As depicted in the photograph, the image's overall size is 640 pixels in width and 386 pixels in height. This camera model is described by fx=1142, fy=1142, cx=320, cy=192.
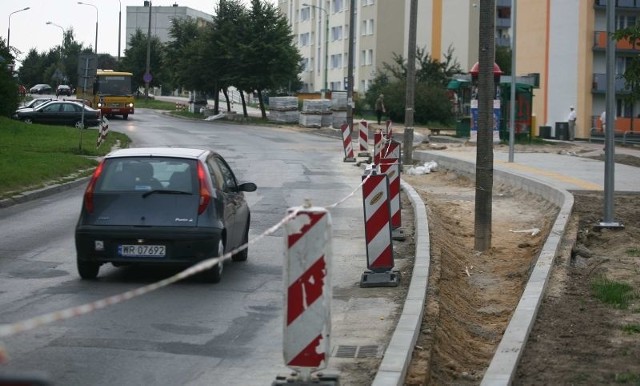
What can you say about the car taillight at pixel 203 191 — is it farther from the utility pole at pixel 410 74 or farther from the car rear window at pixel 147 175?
the utility pole at pixel 410 74

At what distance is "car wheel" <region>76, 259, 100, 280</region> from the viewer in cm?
1189

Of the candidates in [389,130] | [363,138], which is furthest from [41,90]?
[389,130]

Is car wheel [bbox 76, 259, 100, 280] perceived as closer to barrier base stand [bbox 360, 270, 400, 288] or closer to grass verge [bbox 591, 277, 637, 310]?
barrier base stand [bbox 360, 270, 400, 288]

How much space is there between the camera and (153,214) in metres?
11.8

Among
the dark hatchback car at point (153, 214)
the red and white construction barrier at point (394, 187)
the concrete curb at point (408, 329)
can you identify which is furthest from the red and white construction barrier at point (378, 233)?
the red and white construction barrier at point (394, 187)

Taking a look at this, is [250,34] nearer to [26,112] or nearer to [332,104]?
[332,104]

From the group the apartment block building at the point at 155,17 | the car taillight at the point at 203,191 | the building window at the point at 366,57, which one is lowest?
the car taillight at the point at 203,191

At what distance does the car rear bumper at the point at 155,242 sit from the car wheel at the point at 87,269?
0.22 metres

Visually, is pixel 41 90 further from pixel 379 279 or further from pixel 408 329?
pixel 408 329

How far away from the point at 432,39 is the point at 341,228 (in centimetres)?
7547

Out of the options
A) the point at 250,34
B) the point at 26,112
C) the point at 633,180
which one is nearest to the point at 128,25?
the point at 250,34

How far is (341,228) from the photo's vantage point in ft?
57.5

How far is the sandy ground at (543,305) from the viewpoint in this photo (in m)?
8.17

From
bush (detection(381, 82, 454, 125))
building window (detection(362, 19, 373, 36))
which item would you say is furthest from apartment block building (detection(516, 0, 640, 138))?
building window (detection(362, 19, 373, 36))
